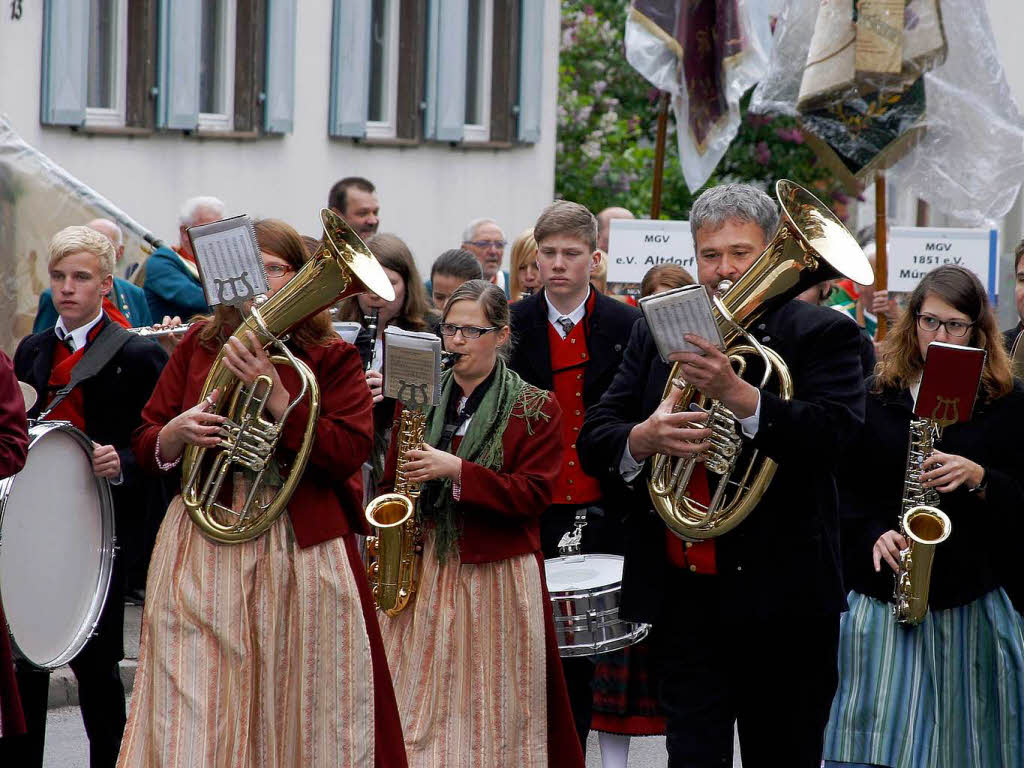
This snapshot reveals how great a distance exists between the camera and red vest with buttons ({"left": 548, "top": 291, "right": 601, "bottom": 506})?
7.48 meters

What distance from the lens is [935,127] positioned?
1152cm

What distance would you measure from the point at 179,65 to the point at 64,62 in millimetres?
1360

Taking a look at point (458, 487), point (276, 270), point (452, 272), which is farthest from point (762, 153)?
point (276, 270)

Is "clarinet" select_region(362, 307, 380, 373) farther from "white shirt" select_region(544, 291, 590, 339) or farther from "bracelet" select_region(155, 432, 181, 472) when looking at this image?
"bracelet" select_region(155, 432, 181, 472)

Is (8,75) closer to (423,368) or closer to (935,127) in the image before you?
(935,127)

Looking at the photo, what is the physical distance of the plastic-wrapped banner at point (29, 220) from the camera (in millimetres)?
10977

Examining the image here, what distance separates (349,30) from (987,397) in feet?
37.4

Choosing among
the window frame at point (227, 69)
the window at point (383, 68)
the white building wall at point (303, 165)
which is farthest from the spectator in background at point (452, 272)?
the window at point (383, 68)

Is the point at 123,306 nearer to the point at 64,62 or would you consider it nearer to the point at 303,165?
the point at 64,62

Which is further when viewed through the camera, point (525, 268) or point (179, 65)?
point (179, 65)

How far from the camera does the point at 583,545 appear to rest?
7.44 meters

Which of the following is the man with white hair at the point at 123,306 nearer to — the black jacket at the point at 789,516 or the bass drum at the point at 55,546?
the bass drum at the point at 55,546

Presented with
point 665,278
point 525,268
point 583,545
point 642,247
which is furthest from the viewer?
point 642,247

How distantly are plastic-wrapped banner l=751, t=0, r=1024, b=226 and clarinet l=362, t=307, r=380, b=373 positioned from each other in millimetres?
3566
